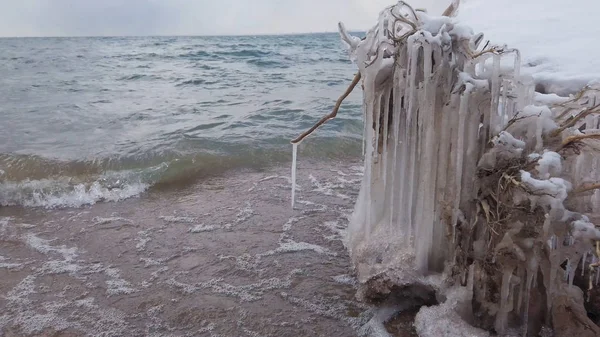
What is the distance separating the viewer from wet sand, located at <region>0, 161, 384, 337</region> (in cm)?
324

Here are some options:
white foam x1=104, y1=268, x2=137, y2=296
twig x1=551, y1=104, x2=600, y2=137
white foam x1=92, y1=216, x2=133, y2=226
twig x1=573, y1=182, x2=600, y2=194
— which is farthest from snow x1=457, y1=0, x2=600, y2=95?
white foam x1=92, y1=216, x2=133, y2=226

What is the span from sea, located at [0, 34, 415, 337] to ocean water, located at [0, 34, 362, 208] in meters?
0.04

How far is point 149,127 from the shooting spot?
9273 mm

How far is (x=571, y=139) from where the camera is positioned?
7.56 ft

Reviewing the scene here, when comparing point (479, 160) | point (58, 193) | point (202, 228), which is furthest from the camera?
point (58, 193)

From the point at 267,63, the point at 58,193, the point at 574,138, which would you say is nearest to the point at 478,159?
the point at 574,138

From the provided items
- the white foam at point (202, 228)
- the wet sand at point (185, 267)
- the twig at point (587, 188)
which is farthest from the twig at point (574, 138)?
the white foam at point (202, 228)

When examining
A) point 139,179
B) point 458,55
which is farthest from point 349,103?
point 458,55

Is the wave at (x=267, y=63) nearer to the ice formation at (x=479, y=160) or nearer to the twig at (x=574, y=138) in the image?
the ice formation at (x=479, y=160)

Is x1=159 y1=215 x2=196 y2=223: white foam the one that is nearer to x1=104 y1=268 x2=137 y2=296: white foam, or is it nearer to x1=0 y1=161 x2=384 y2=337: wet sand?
x1=0 y1=161 x2=384 y2=337: wet sand

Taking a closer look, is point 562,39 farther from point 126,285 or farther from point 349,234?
point 126,285

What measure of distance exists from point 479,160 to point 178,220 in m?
3.49

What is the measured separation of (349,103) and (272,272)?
8238 mm

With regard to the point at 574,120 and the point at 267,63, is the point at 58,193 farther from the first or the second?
the point at 267,63
